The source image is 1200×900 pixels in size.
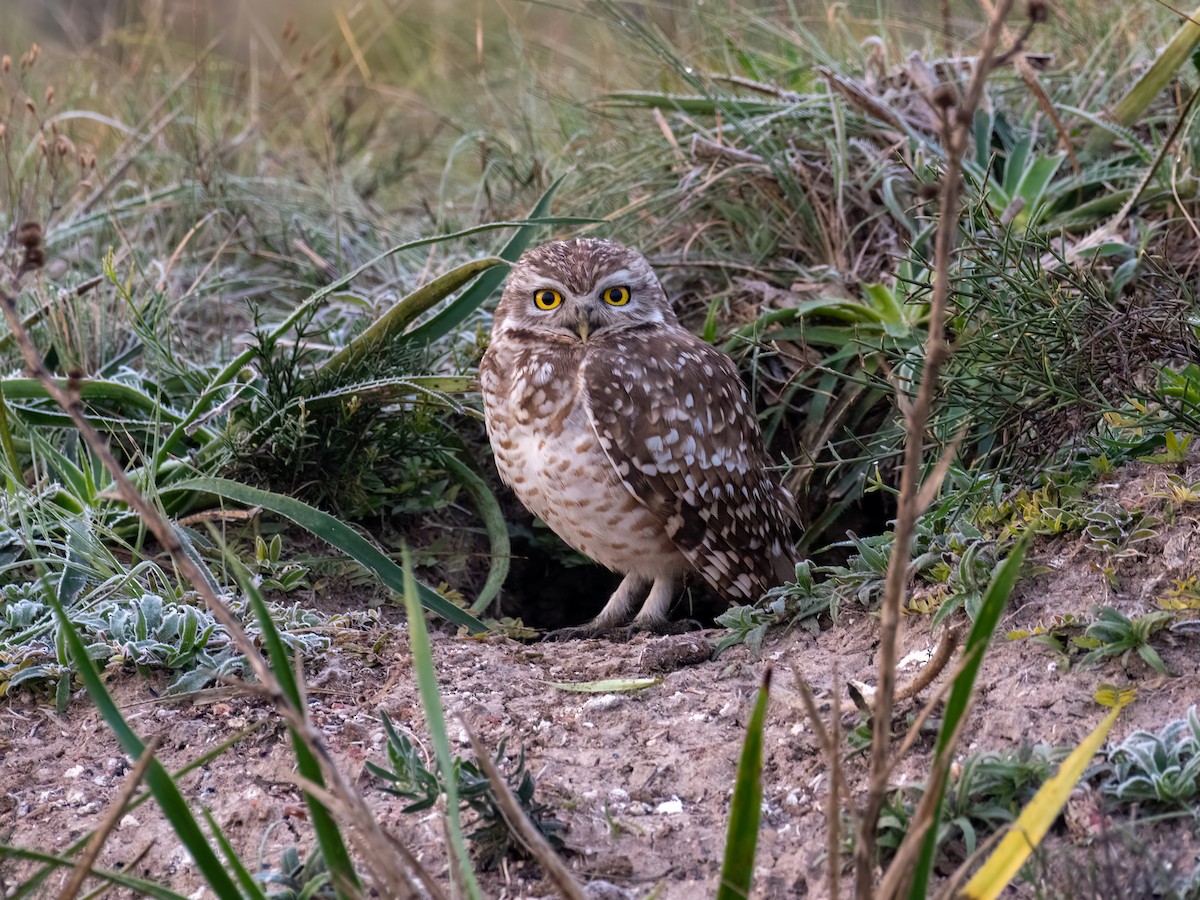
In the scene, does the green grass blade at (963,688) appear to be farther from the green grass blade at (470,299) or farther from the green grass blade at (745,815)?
the green grass blade at (470,299)

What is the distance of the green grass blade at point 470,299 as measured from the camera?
369cm

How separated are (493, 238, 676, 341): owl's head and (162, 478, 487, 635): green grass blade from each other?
3.03ft

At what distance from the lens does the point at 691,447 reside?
3.34 m

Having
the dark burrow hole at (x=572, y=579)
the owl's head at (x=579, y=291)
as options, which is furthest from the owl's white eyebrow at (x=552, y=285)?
the dark burrow hole at (x=572, y=579)

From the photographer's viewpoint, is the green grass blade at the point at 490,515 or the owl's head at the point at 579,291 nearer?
the owl's head at the point at 579,291

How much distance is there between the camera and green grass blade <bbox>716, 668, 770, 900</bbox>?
58.5 inches

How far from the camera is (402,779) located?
202 cm

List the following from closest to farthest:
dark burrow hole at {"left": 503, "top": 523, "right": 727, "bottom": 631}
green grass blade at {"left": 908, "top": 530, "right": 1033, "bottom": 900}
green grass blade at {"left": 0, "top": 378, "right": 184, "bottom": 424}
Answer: green grass blade at {"left": 908, "top": 530, "right": 1033, "bottom": 900} → green grass blade at {"left": 0, "top": 378, "right": 184, "bottom": 424} → dark burrow hole at {"left": 503, "top": 523, "right": 727, "bottom": 631}

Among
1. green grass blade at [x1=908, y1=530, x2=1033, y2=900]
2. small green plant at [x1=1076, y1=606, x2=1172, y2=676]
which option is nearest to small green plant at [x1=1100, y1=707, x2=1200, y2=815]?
small green plant at [x1=1076, y1=606, x2=1172, y2=676]

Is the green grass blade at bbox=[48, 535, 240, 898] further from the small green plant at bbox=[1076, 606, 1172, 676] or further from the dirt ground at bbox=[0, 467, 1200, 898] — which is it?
the small green plant at bbox=[1076, 606, 1172, 676]

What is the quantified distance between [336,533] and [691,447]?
1.06m

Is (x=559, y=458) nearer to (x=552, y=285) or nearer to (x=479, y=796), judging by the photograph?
(x=552, y=285)

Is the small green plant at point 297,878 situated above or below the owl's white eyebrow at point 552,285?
below

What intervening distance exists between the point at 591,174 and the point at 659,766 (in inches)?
116
